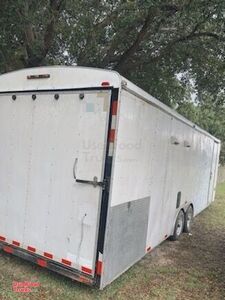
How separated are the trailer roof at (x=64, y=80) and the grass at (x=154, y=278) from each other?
2.70 m

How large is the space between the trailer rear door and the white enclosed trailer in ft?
0.04

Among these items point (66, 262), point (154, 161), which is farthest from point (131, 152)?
point (66, 262)

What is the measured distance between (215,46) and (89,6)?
12.0ft

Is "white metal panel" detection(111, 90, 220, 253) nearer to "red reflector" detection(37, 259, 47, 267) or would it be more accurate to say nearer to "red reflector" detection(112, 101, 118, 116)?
"red reflector" detection(112, 101, 118, 116)

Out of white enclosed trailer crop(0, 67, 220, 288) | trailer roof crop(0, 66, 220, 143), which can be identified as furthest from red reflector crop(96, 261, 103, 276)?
trailer roof crop(0, 66, 220, 143)

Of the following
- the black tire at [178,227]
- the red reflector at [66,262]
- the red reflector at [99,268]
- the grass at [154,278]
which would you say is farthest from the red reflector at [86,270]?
the black tire at [178,227]

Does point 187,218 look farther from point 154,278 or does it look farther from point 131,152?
point 131,152

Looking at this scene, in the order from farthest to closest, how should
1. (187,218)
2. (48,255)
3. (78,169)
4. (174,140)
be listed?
(187,218)
(174,140)
(48,255)
(78,169)

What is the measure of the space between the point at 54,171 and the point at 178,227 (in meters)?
4.07

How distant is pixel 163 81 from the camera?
447 inches

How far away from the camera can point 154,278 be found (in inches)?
206

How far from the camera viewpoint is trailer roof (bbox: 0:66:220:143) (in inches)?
163

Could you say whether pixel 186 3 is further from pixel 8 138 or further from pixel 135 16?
pixel 8 138

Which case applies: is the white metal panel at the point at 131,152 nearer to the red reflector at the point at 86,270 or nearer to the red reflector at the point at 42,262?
the red reflector at the point at 86,270
